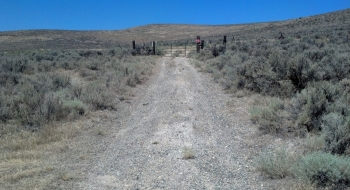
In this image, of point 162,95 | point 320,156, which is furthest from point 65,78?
point 320,156

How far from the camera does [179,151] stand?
21.7ft

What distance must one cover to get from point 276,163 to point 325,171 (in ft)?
2.86

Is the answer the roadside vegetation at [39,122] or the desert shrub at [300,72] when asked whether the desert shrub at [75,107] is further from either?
the desert shrub at [300,72]

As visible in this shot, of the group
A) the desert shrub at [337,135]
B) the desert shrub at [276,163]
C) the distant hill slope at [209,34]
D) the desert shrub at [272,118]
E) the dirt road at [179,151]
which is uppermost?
the distant hill slope at [209,34]

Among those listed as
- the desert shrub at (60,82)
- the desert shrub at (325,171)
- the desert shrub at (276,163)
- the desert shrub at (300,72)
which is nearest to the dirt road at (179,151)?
the desert shrub at (276,163)

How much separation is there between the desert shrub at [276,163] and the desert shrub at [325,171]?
0.29m

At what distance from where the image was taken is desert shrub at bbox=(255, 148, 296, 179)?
5.19 m

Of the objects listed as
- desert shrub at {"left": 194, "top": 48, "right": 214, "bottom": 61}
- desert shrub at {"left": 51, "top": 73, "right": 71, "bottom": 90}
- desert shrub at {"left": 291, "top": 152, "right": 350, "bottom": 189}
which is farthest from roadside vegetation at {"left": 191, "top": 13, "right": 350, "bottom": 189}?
desert shrub at {"left": 194, "top": 48, "right": 214, "bottom": 61}

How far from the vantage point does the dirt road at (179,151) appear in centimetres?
527

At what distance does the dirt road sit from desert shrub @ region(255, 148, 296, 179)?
0.67ft

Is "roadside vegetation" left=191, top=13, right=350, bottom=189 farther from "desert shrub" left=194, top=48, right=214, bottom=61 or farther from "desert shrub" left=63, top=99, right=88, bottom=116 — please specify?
"desert shrub" left=194, top=48, right=214, bottom=61

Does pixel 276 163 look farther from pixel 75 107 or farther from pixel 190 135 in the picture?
pixel 75 107

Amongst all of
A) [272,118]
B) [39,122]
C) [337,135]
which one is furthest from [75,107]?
[337,135]

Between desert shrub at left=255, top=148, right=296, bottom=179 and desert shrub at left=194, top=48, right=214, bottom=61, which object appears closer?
desert shrub at left=255, top=148, right=296, bottom=179
